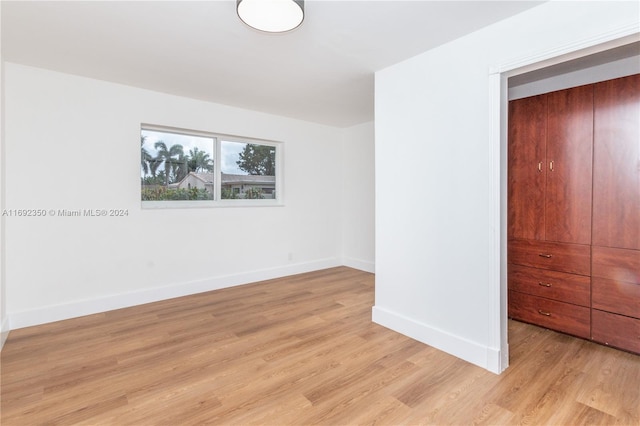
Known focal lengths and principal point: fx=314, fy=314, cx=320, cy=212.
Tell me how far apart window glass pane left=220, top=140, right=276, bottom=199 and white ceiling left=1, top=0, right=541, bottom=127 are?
1073 mm

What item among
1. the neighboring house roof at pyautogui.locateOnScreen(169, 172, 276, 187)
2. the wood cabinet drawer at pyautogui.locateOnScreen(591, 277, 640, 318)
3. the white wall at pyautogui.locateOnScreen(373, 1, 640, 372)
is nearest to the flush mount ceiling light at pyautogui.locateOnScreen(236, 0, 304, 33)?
the white wall at pyautogui.locateOnScreen(373, 1, 640, 372)

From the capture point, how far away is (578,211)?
260 centimetres

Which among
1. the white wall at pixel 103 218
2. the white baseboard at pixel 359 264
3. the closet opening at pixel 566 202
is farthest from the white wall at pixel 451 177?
the white wall at pixel 103 218

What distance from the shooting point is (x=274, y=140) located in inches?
184

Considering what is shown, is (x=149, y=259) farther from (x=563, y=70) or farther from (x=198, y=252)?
(x=563, y=70)

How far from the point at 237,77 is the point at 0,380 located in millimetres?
2980

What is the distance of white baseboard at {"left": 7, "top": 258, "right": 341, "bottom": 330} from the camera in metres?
2.97

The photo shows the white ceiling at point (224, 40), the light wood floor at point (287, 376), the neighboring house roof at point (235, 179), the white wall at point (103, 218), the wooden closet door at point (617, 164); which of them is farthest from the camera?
the neighboring house roof at point (235, 179)

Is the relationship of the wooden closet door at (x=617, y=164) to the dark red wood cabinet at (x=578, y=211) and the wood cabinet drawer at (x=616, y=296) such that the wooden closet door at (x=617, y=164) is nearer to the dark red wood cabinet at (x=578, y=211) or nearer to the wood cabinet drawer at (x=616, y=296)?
the dark red wood cabinet at (x=578, y=211)

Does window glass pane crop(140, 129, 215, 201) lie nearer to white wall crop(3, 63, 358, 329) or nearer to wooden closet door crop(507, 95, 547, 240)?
white wall crop(3, 63, 358, 329)

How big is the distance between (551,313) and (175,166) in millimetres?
4278

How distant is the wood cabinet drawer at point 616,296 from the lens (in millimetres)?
2331

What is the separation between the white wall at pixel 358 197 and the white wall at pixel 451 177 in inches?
81.6

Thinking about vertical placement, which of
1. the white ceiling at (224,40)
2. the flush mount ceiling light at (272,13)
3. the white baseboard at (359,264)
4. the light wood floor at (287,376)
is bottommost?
the light wood floor at (287,376)
